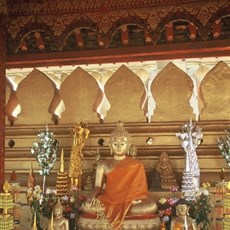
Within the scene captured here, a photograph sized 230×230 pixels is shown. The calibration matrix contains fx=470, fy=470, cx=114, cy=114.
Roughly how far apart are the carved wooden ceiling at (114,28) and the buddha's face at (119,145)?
4.43 ft

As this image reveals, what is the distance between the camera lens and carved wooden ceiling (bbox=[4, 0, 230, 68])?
5867 mm

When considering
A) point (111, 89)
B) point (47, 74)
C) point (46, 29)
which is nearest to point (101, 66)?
point (111, 89)

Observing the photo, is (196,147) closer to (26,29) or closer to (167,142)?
(167,142)

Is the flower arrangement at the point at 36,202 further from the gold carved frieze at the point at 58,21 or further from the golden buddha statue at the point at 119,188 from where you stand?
the gold carved frieze at the point at 58,21

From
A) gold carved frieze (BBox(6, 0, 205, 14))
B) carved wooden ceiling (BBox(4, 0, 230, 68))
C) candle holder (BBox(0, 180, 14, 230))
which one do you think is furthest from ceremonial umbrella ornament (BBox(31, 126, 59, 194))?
gold carved frieze (BBox(6, 0, 205, 14))

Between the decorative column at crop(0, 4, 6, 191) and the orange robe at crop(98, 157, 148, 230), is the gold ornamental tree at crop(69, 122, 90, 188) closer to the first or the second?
the orange robe at crop(98, 157, 148, 230)

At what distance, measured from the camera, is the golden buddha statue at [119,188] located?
6.54 meters

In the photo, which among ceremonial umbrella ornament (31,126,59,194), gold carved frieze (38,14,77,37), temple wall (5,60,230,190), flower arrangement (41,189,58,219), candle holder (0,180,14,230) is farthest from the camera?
temple wall (5,60,230,190)

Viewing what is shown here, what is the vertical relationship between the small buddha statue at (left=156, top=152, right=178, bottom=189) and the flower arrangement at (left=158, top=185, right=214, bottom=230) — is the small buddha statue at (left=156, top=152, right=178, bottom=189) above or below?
above

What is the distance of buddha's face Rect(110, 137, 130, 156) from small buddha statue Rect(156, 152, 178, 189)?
0.98 meters

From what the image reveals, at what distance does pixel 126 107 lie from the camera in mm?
8672

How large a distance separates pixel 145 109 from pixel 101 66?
1.17 meters

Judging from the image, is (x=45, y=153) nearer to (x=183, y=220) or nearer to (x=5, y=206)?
(x=5, y=206)

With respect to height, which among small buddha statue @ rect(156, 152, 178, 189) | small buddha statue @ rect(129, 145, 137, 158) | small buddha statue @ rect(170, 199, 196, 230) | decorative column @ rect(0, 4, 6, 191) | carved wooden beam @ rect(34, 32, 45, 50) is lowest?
small buddha statue @ rect(170, 199, 196, 230)
